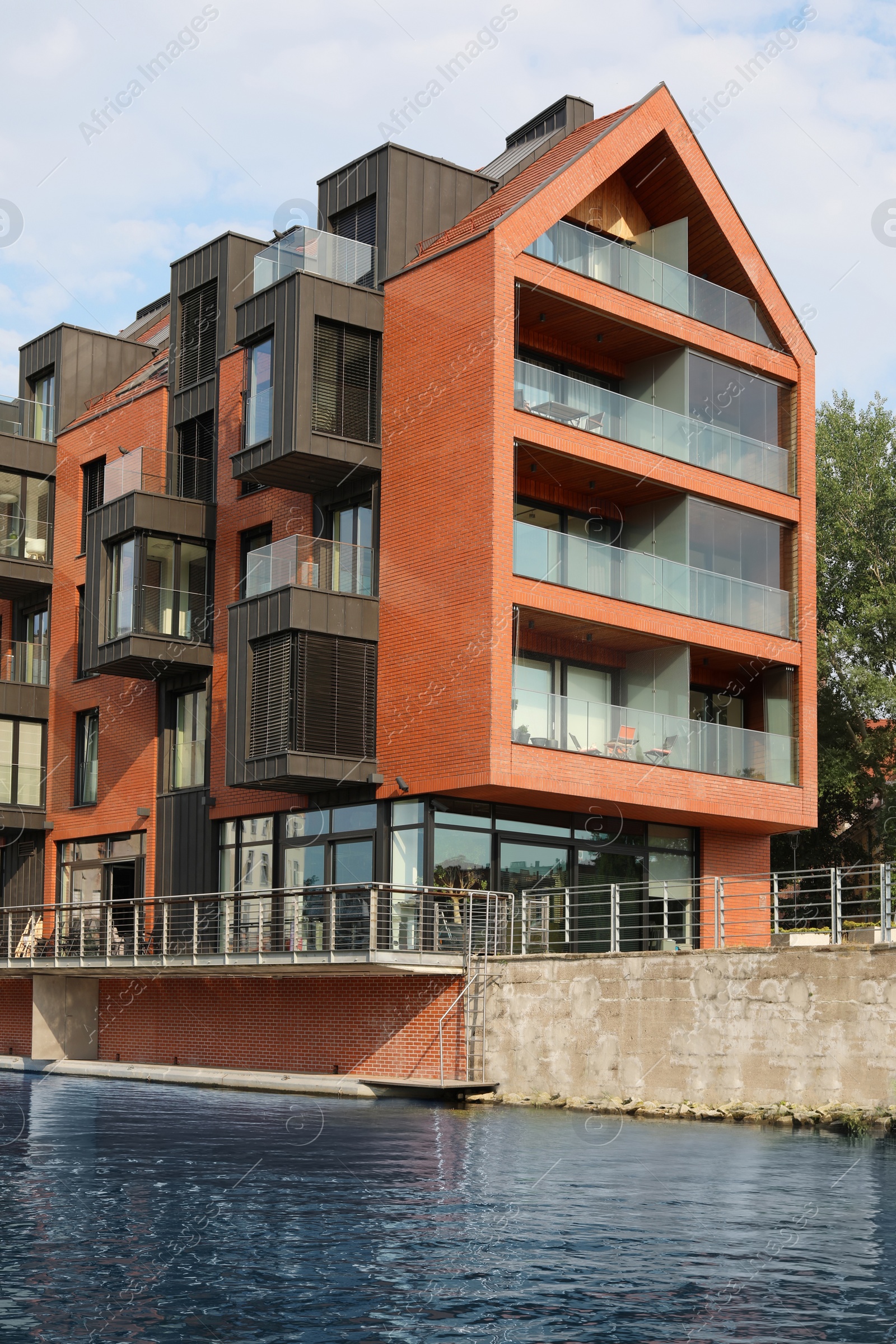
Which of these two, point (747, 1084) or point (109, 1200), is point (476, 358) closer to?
point (747, 1084)

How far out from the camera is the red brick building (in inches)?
1034

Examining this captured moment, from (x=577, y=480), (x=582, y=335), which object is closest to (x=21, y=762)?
(x=577, y=480)

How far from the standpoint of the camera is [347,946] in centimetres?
2559

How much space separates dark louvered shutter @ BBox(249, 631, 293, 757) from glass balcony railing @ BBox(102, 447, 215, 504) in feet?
20.4

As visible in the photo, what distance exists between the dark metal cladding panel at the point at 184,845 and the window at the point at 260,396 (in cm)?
734

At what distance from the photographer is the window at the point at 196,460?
1286 inches

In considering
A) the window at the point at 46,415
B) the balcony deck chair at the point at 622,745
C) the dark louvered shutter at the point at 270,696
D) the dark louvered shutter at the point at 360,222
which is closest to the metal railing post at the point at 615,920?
the balcony deck chair at the point at 622,745

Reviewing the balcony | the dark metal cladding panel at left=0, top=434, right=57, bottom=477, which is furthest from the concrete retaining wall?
the dark metal cladding panel at left=0, top=434, right=57, bottom=477

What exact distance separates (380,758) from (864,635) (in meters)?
20.7

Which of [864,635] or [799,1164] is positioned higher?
[864,635]

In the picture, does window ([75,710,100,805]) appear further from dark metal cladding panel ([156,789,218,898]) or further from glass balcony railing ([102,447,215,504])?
glass balcony railing ([102,447,215,504])

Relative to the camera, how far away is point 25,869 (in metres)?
36.1

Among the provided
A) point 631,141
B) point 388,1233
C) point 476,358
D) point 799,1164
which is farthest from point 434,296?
point 388,1233

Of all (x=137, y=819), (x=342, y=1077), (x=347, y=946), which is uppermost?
(x=137, y=819)
